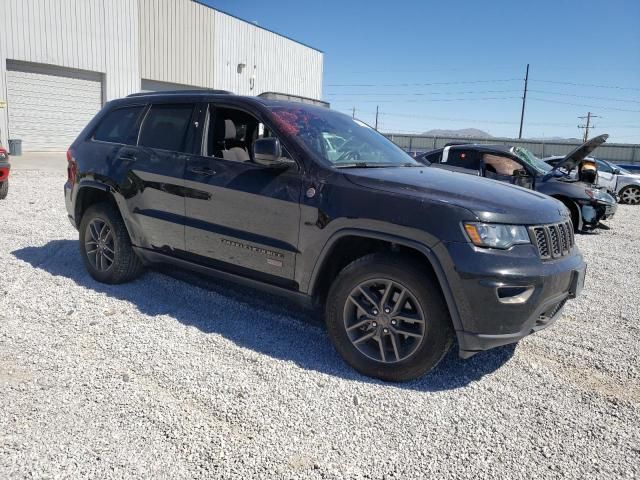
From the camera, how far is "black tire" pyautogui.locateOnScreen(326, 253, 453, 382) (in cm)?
314

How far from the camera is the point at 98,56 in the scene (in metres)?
23.2

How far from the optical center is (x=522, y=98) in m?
56.0

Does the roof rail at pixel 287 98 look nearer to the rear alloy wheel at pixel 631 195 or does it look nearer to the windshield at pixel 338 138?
the windshield at pixel 338 138

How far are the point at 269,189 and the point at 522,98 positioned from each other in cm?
5861

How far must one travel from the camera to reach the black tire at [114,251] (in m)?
4.86

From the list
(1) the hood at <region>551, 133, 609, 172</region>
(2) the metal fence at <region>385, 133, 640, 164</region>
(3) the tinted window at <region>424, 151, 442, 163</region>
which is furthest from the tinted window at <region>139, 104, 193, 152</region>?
(2) the metal fence at <region>385, 133, 640, 164</region>

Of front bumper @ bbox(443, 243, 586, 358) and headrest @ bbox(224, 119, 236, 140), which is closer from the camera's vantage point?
front bumper @ bbox(443, 243, 586, 358)

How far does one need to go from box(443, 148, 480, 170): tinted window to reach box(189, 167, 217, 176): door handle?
6891 millimetres

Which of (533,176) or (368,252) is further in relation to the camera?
(533,176)

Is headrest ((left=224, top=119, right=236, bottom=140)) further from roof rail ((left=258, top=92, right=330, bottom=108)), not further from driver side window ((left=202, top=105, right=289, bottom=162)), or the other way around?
roof rail ((left=258, top=92, right=330, bottom=108))

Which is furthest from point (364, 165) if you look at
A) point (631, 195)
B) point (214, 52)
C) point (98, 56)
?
point (214, 52)

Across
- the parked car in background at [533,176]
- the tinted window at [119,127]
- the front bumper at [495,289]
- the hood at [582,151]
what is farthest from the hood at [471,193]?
the parked car in background at [533,176]

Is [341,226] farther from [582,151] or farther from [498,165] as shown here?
[498,165]

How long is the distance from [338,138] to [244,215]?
3.21 feet
